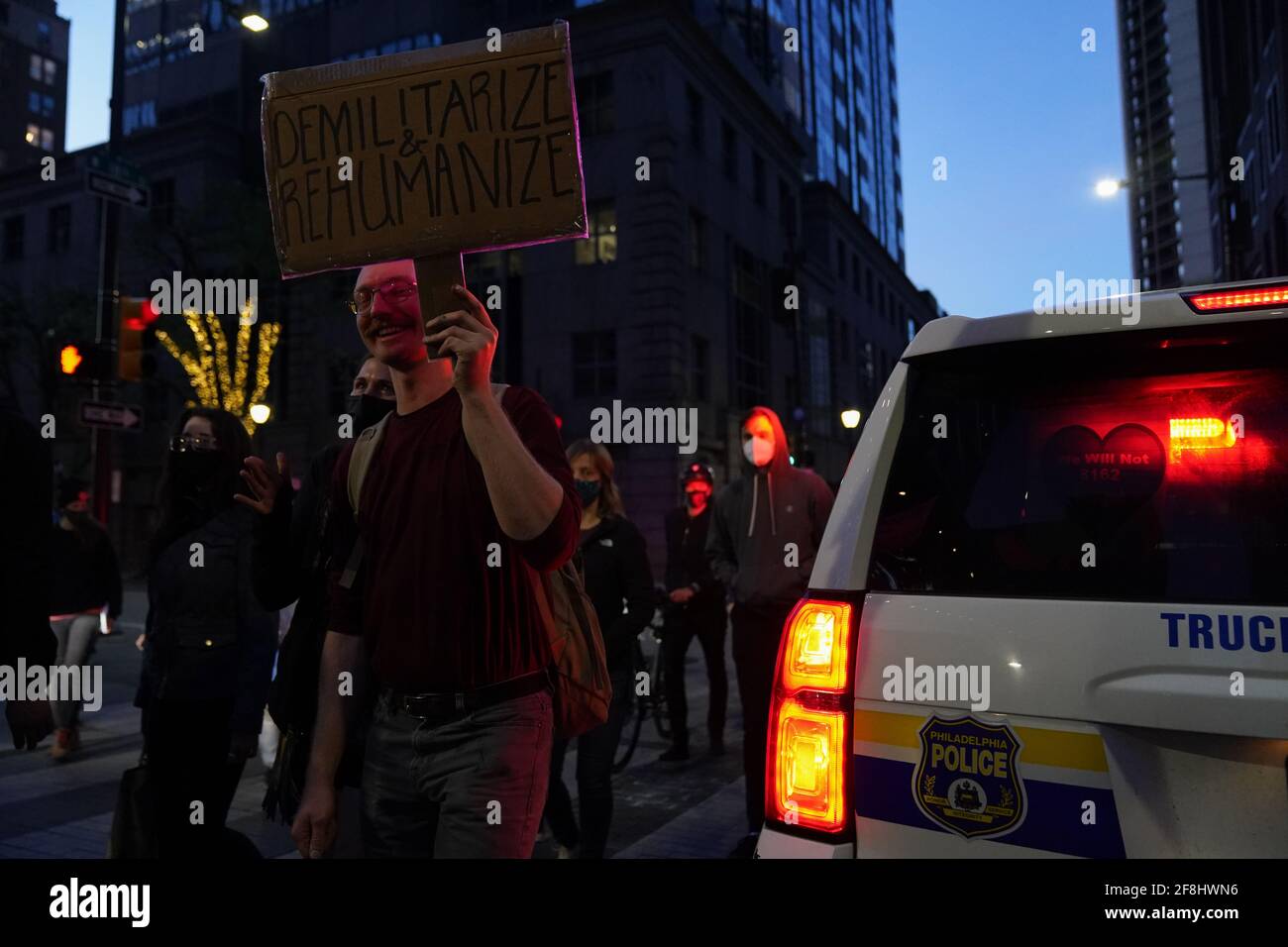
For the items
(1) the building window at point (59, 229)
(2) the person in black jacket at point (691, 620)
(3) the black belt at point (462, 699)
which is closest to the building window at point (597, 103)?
(2) the person in black jacket at point (691, 620)

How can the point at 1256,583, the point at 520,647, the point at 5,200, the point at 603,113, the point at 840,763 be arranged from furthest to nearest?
the point at 5,200 → the point at 603,113 → the point at 520,647 → the point at 840,763 → the point at 1256,583

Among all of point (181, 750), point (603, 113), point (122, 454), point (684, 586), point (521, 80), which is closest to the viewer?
point (521, 80)

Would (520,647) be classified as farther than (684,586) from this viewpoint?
No

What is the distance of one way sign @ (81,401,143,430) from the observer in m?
10.1

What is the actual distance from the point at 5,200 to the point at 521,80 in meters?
47.5

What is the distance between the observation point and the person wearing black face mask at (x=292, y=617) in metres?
2.41

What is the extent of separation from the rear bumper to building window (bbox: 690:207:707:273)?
85.1 ft

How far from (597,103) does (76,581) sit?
22.6 m

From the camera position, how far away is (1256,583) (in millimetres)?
1733

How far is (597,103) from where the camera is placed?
88.0 feet

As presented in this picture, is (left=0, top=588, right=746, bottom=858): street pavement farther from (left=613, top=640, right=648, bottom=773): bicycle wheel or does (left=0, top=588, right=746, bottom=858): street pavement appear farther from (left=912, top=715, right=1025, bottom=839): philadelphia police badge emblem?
(left=912, top=715, right=1025, bottom=839): philadelphia police badge emblem

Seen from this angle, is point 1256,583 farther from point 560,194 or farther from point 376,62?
point 376,62
